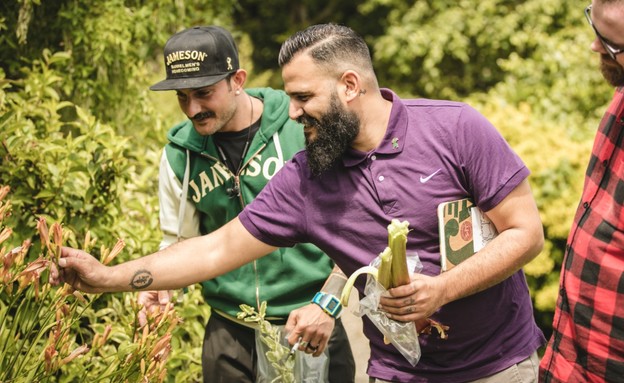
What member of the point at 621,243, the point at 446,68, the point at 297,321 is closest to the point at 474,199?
the point at 621,243

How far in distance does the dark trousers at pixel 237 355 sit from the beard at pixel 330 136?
44.7 inches

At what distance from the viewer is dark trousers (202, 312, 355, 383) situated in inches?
147

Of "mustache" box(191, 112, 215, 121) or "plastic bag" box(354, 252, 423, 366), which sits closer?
"plastic bag" box(354, 252, 423, 366)

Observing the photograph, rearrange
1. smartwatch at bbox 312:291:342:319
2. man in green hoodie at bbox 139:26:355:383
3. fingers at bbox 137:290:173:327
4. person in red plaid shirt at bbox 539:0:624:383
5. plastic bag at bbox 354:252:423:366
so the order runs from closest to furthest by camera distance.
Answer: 1. person in red plaid shirt at bbox 539:0:624:383
2. plastic bag at bbox 354:252:423:366
3. smartwatch at bbox 312:291:342:319
4. fingers at bbox 137:290:173:327
5. man in green hoodie at bbox 139:26:355:383

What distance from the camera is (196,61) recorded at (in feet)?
11.7

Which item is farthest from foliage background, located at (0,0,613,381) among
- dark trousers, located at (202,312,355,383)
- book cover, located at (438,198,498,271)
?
book cover, located at (438,198,498,271)

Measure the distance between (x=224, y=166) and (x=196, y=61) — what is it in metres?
0.47

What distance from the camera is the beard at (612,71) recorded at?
2.39 meters

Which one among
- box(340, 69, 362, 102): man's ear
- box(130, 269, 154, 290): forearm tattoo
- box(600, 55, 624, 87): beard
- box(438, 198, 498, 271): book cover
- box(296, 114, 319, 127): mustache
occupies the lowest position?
box(130, 269, 154, 290): forearm tattoo

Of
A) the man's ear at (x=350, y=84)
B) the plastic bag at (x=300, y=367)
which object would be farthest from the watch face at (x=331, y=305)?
the man's ear at (x=350, y=84)

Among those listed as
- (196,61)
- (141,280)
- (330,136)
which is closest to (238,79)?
(196,61)

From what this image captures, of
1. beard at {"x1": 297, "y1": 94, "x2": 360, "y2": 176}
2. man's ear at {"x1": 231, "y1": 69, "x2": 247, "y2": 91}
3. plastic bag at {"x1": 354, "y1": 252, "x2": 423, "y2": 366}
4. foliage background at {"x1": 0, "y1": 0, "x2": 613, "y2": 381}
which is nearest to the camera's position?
plastic bag at {"x1": 354, "y1": 252, "x2": 423, "y2": 366}

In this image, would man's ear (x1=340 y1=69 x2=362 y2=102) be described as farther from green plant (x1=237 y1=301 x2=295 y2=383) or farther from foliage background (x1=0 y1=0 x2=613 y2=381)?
foliage background (x1=0 y1=0 x2=613 y2=381)

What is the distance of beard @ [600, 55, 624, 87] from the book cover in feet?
2.05
